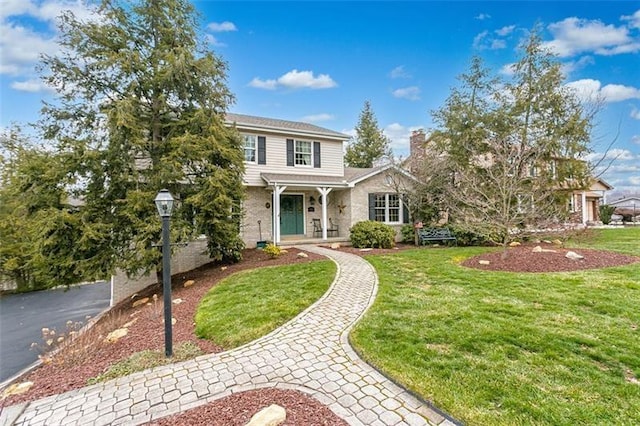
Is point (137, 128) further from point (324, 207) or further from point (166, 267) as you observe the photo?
point (324, 207)

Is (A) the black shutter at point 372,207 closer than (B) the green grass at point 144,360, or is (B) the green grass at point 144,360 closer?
(B) the green grass at point 144,360

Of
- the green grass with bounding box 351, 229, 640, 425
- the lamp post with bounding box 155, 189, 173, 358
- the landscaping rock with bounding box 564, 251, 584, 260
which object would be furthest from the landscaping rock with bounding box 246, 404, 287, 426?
the landscaping rock with bounding box 564, 251, 584, 260

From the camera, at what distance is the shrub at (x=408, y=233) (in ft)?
49.8

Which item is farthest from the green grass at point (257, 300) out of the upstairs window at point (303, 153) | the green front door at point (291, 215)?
the upstairs window at point (303, 153)

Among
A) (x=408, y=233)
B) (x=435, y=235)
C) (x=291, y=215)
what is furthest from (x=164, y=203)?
(x=435, y=235)

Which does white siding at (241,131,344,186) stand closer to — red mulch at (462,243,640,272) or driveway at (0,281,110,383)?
driveway at (0,281,110,383)

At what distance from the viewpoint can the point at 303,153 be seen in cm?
1544

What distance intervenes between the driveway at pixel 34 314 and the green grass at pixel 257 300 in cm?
522

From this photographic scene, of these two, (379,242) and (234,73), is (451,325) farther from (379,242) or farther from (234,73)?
(234,73)

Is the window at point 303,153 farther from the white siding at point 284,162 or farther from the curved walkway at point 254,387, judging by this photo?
the curved walkway at point 254,387

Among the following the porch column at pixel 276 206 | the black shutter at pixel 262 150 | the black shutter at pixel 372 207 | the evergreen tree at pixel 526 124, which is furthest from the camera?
the black shutter at pixel 372 207

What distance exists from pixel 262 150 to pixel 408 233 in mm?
8428

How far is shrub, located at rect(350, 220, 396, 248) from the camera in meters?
13.4

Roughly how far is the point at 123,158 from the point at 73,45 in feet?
11.6
